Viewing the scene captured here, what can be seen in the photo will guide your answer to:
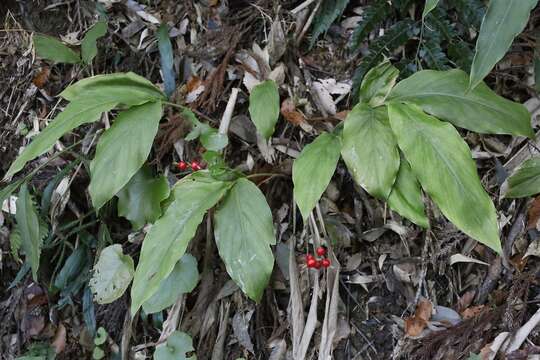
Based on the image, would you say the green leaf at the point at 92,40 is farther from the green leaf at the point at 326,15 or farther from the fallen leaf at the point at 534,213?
the fallen leaf at the point at 534,213

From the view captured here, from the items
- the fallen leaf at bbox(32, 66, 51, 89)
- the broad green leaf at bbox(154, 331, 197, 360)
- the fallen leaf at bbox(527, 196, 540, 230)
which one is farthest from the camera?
the fallen leaf at bbox(32, 66, 51, 89)

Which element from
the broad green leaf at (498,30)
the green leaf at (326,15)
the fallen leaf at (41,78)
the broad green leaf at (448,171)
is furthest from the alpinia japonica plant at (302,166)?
the fallen leaf at (41,78)

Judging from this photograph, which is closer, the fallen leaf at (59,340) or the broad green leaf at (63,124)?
the broad green leaf at (63,124)

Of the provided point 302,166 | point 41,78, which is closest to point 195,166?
point 302,166

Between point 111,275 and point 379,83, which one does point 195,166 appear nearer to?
point 111,275

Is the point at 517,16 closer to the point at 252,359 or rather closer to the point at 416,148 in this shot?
the point at 416,148

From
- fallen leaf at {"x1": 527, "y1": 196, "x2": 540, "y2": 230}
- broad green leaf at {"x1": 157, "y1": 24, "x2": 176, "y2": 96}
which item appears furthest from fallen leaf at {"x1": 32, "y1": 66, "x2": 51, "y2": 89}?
fallen leaf at {"x1": 527, "y1": 196, "x2": 540, "y2": 230}

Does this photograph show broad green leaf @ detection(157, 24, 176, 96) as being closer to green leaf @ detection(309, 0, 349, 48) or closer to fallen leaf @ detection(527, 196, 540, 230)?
green leaf @ detection(309, 0, 349, 48)
